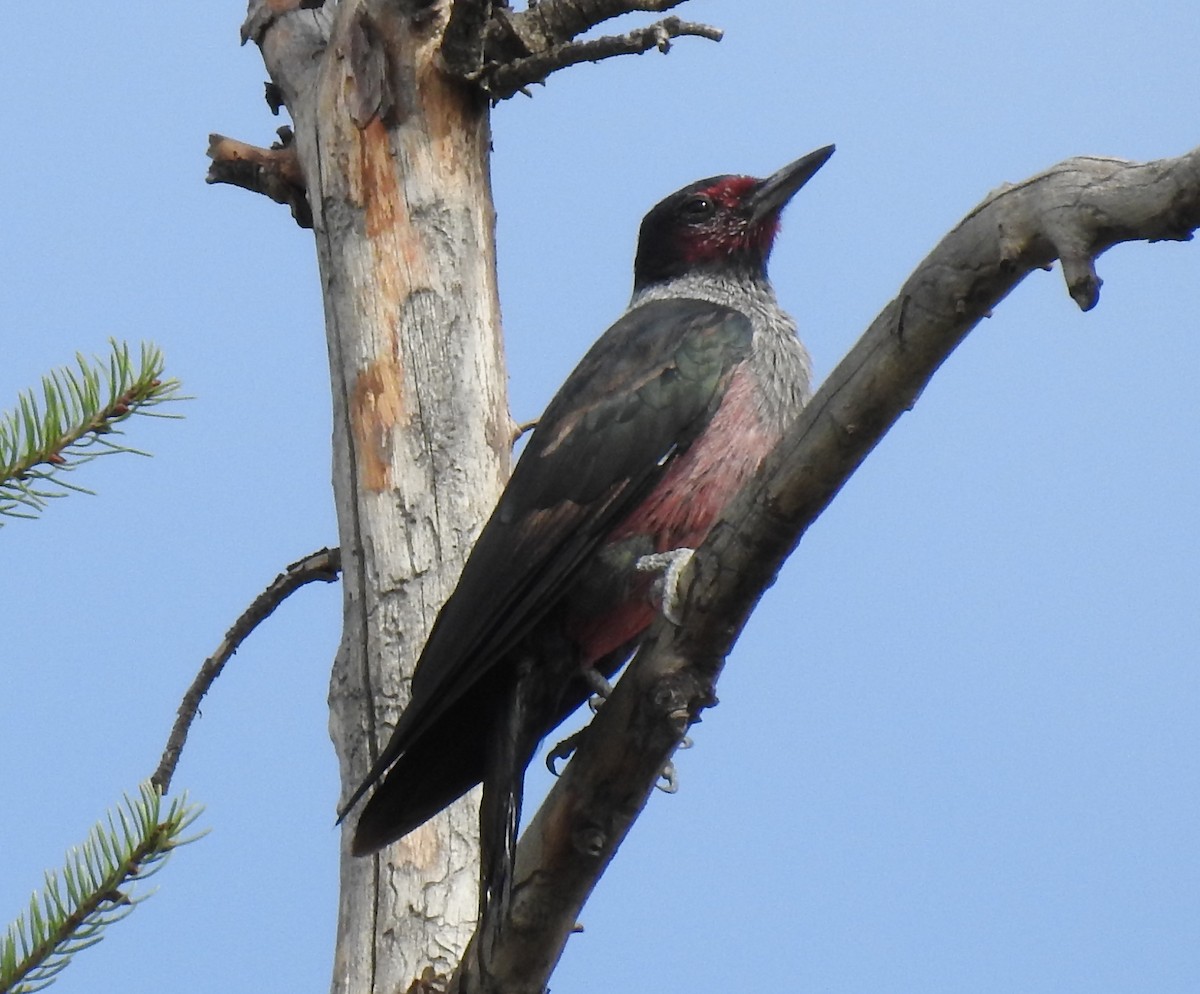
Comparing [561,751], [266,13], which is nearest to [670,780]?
[561,751]

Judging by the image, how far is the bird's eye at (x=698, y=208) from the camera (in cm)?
490

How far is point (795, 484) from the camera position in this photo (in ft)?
8.86

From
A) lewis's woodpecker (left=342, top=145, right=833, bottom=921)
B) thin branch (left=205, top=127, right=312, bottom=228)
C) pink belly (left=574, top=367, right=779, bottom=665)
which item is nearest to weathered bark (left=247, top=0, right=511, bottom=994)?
thin branch (left=205, top=127, right=312, bottom=228)

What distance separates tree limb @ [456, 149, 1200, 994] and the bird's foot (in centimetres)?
3

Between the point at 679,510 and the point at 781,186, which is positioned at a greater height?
the point at 781,186

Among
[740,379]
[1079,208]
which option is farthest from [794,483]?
[740,379]

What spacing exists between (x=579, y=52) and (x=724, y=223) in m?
0.80

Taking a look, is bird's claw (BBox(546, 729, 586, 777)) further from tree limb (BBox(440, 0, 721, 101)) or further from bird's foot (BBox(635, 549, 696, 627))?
tree limb (BBox(440, 0, 721, 101))

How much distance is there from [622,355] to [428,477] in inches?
22.1

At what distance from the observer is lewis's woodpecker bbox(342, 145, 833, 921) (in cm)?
341

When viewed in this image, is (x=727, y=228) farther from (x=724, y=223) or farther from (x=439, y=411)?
(x=439, y=411)

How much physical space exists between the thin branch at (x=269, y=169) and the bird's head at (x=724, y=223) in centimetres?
108

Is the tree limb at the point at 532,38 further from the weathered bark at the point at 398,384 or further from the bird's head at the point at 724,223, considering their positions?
the bird's head at the point at 724,223

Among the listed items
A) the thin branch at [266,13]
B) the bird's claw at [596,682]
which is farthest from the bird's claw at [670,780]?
the thin branch at [266,13]
